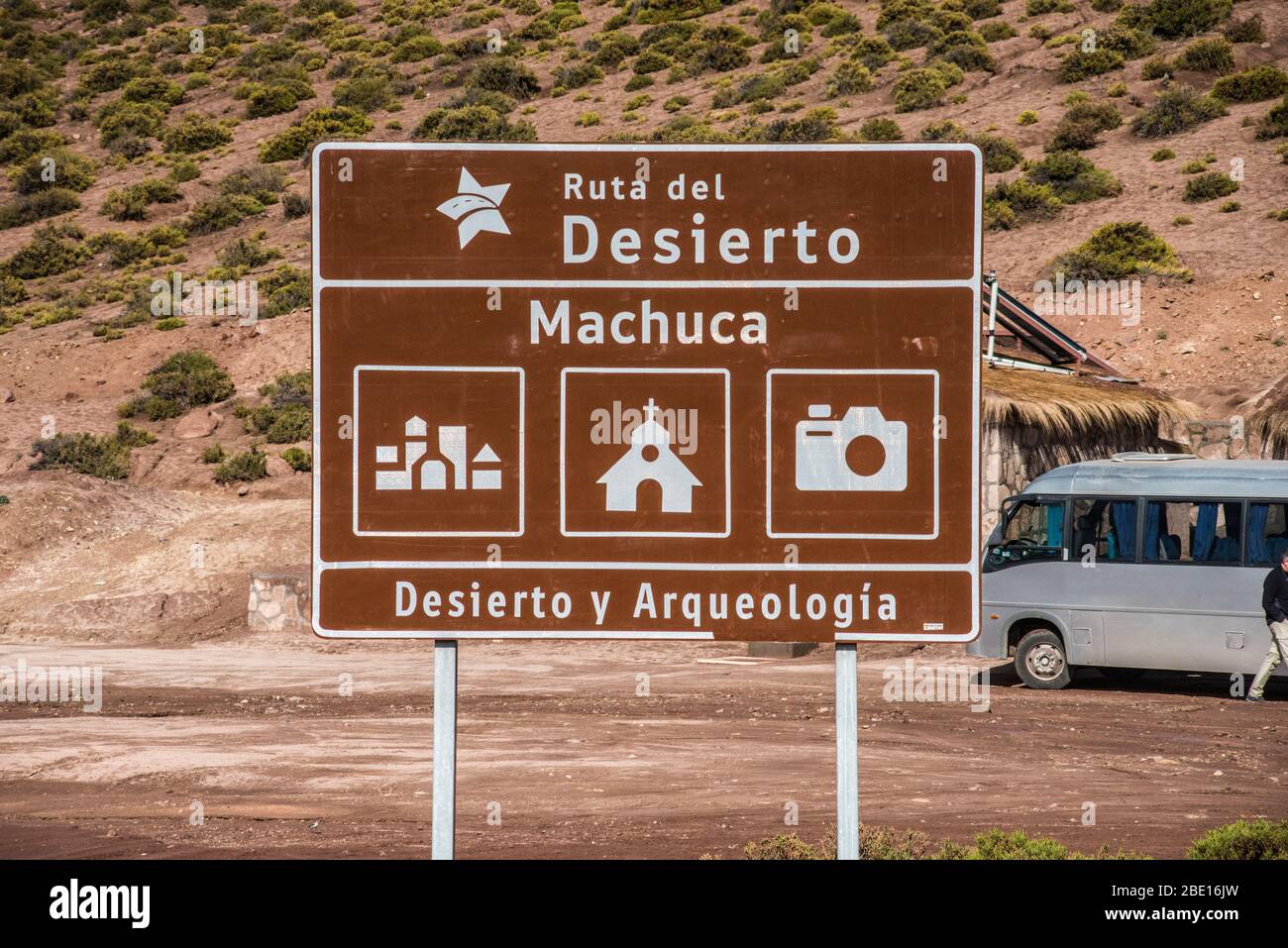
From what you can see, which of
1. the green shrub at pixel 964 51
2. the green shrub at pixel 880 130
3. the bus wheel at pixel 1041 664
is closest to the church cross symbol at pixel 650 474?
the bus wheel at pixel 1041 664

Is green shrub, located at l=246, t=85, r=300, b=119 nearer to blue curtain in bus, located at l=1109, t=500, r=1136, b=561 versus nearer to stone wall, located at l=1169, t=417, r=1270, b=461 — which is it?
stone wall, located at l=1169, t=417, r=1270, b=461

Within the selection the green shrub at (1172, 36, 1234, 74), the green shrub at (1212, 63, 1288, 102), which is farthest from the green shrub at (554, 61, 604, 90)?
the green shrub at (1212, 63, 1288, 102)

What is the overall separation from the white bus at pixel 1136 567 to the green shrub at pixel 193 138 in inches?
2404

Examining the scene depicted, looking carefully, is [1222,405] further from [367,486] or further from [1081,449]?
[367,486]

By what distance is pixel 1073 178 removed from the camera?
2020 inches

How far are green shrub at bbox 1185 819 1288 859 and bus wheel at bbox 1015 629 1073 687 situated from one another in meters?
9.87

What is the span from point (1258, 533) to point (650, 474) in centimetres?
1369

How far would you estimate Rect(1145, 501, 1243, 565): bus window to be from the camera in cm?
1723

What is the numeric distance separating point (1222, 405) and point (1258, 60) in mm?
29728

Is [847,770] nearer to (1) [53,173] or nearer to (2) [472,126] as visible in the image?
(2) [472,126]

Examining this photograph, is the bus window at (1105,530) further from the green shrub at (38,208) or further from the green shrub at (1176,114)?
the green shrub at (38,208)

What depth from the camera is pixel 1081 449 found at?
25.8 metres

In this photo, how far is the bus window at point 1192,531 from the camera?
1723 centimetres

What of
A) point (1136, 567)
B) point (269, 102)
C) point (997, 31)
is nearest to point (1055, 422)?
point (1136, 567)
